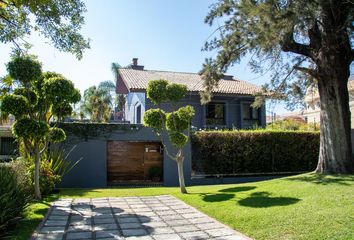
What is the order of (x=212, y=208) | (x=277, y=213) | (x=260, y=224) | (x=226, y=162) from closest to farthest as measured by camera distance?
(x=260, y=224) → (x=277, y=213) → (x=212, y=208) → (x=226, y=162)

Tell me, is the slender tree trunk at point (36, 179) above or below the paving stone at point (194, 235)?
above

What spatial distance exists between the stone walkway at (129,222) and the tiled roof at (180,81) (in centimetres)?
1206

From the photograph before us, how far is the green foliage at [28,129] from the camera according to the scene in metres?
10.3

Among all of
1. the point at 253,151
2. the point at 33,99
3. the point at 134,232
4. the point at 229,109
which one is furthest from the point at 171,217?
the point at 229,109

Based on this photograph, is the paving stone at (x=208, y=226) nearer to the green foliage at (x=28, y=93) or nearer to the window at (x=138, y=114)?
the green foliage at (x=28, y=93)

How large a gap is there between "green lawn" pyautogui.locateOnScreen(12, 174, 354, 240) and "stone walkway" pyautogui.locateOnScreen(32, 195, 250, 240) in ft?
1.10

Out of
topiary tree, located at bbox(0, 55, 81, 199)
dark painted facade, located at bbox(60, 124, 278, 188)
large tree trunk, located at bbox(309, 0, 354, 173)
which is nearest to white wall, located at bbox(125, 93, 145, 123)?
dark painted facade, located at bbox(60, 124, 278, 188)

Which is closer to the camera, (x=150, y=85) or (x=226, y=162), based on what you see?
(x=150, y=85)

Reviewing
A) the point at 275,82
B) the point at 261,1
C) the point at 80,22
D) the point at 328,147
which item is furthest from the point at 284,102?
the point at 80,22

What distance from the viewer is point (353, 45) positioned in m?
12.3

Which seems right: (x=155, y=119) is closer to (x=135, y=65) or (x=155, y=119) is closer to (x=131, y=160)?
(x=131, y=160)

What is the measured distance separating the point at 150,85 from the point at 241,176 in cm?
787

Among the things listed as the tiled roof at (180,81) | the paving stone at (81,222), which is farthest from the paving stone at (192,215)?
the tiled roof at (180,81)

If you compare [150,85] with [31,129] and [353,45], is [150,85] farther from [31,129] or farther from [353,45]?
[353,45]
